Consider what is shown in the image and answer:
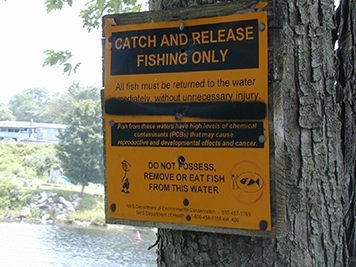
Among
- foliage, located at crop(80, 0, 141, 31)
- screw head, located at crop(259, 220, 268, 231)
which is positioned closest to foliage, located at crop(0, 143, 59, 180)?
foliage, located at crop(80, 0, 141, 31)

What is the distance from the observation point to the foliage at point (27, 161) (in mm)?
34281

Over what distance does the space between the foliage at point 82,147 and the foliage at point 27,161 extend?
289 centimetres

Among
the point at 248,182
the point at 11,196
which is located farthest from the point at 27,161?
the point at 248,182

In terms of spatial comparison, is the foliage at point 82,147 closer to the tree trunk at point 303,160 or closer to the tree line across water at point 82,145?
the tree line across water at point 82,145

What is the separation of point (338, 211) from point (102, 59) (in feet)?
2.19

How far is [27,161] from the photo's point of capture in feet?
117

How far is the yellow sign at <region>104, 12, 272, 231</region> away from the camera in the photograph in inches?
42.0

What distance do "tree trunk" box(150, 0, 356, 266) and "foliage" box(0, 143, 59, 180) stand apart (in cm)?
3331

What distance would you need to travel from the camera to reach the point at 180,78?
1.14m

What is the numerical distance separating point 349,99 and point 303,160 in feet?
Result: 0.80

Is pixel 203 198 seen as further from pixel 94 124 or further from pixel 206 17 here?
pixel 94 124

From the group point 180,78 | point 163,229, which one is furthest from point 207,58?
point 163,229

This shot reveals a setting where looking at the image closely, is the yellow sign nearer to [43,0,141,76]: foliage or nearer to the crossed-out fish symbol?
the crossed-out fish symbol

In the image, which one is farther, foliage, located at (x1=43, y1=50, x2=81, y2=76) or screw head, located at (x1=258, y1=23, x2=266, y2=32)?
foliage, located at (x1=43, y1=50, x2=81, y2=76)
